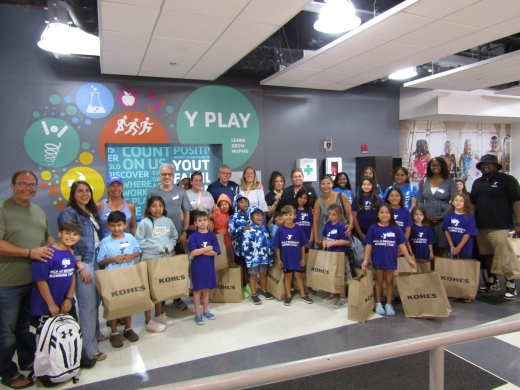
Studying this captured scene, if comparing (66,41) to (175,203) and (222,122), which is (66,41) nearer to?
(175,203)

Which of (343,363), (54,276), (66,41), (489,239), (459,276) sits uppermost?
(66,41)

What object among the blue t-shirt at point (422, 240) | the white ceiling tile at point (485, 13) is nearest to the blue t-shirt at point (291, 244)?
the blue t-shirt at point (422, 240)

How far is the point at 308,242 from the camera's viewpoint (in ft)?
13.6

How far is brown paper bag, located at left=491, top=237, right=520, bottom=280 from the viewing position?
12.3 feet

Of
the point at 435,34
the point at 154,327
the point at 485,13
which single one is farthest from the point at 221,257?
the point at 485,13

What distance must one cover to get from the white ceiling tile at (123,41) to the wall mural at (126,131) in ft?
4.38

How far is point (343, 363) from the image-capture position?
41.8 inches

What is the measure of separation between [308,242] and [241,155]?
247cm

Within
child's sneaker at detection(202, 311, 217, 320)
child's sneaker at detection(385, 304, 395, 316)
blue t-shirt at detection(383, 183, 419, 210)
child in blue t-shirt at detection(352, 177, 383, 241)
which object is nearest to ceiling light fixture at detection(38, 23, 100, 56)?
child's sneaker at detection(202, 311, 217, 320)

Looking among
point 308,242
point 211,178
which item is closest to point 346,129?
point 211,178

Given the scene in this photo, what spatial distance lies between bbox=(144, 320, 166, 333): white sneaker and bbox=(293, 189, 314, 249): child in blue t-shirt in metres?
1.84

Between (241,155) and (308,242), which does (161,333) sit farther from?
(241,155)

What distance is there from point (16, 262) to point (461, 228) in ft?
14.0

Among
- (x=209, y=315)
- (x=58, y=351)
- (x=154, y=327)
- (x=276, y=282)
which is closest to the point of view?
(x=58, y=351)
